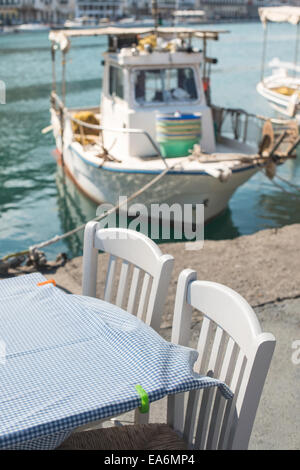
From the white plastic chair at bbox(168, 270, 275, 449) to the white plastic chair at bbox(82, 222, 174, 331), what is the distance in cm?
20

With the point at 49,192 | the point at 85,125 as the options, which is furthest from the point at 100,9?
the point at 85,125

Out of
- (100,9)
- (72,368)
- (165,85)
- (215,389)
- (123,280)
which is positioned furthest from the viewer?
(100,9)

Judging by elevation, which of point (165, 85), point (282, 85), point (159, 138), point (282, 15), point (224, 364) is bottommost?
point (159, 138)

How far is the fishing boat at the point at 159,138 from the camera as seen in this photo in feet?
25.4

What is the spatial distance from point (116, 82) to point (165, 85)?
2.75 feet

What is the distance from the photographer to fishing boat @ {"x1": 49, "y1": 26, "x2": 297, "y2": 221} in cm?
775

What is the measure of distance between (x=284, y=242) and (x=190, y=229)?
2.73m

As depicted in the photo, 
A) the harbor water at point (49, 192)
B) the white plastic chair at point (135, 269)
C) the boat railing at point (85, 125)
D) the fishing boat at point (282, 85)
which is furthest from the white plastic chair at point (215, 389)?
the fishing boat at point (282, 85)

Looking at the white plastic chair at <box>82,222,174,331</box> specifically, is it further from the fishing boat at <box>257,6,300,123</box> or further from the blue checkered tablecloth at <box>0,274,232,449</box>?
the fishing boat at <box>257,6,300,123</box>

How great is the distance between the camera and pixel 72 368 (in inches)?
68.9

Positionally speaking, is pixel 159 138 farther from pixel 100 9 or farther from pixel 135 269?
pixel 100 9

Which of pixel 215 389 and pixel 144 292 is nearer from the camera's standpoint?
pixel 215 389

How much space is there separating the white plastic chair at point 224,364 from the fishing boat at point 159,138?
17.8ft

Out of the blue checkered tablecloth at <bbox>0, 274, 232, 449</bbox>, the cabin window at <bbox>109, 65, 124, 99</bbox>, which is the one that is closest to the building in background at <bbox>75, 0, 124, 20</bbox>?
the cabin window at <bbox>109, 65, 124, 99</bbox>
